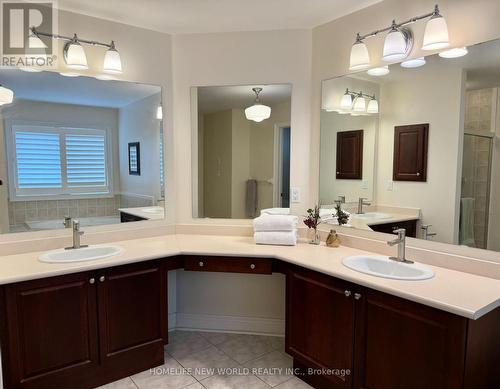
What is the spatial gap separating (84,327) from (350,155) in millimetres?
2071

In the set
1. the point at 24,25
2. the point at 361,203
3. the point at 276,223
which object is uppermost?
the point at 24,25

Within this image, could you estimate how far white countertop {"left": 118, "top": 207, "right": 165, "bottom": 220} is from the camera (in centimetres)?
262

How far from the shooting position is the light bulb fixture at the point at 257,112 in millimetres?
2688

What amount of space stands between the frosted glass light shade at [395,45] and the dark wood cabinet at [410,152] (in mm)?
436

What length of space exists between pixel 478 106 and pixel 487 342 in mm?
1177

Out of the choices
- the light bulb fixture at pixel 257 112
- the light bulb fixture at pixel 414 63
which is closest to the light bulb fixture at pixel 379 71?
the light bulb fixture at pixel 414 63

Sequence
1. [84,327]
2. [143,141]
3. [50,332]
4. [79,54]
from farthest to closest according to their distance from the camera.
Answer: [143,141], [79,54], [84,327], [50,332]

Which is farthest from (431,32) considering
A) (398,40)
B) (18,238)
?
(18,238)

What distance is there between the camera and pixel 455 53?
183cm

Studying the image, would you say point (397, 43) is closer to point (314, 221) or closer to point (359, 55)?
point (359, 55)

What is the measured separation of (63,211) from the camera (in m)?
2.39

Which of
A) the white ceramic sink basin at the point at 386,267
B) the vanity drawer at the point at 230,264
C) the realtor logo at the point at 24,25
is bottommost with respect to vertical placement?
the vanity drawer at the point at 230,264

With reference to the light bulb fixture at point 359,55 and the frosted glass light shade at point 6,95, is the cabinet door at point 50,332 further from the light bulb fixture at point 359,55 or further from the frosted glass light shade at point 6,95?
the light bulb fixture at point 359,55

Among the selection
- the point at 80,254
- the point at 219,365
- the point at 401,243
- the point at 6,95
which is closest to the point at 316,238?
the point at 401,243
